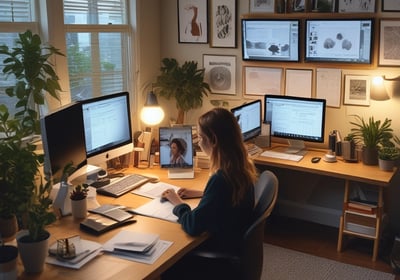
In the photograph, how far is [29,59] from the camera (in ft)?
8.98

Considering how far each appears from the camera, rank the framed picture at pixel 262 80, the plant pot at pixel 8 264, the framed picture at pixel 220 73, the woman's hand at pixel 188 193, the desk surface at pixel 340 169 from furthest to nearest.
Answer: the framed picture at pixel 220 73 < the framed picture at pixel 262 80 < the desk surface at pixel 340 169 < the woman's hand at pixel 188 193 < the plant pot at pixel 8 264

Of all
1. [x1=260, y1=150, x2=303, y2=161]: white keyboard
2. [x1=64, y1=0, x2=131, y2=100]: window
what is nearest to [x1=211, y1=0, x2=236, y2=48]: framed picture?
[x1=64, y1=0, x2=131, y2=100]: window

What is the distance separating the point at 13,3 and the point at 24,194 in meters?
1.54

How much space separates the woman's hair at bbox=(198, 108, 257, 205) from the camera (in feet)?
7.72

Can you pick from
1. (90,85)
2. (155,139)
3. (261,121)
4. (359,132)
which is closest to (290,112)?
(261,121)

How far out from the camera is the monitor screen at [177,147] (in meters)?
3.19

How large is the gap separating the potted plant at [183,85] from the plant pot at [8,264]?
2438 millimetres

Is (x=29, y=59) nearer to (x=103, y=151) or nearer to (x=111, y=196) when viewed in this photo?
(x=103, y=151)

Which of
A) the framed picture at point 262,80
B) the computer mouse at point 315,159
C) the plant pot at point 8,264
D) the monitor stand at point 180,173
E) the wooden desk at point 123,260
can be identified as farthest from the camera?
the framed picture at point 262,80

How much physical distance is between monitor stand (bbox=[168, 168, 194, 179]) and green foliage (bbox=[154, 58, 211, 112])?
108cm

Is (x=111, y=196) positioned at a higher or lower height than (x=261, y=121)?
lower

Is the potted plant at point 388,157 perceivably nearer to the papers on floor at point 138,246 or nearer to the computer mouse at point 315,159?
the computer mouse at point 315,159

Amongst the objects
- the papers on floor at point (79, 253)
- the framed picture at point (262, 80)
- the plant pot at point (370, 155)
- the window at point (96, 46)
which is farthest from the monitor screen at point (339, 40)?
the papers on floor at point (79, 253)

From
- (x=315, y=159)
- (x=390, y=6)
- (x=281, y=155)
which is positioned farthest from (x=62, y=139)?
(x=390, y=6)
